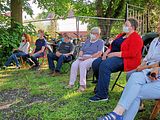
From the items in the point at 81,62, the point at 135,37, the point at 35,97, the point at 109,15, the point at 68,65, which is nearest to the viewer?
the point at 135,37

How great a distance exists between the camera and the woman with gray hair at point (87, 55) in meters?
5.47

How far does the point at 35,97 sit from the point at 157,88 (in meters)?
2.48

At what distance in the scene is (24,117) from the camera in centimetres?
409

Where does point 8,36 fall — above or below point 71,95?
above

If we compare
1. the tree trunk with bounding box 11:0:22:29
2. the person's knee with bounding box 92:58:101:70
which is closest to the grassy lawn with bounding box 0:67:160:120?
the person's knee with bounding box 92:58:101:70

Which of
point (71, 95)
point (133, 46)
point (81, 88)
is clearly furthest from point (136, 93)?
point (81, 88)

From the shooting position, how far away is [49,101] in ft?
15.8

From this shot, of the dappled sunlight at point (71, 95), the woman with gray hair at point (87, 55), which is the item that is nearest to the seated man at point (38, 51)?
the woman with gray hair at point (87, 55)

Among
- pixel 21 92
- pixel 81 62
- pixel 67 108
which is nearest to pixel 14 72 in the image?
pixel 21 92

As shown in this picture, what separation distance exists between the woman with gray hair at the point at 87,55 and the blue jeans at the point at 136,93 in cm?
214

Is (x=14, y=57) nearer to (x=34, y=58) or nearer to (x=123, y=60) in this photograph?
(x=34, y=58)

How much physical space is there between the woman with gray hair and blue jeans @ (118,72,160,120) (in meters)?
2.14

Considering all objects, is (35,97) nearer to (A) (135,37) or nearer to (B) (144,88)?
(A) (135,37)

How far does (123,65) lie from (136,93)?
1415 millimetres
